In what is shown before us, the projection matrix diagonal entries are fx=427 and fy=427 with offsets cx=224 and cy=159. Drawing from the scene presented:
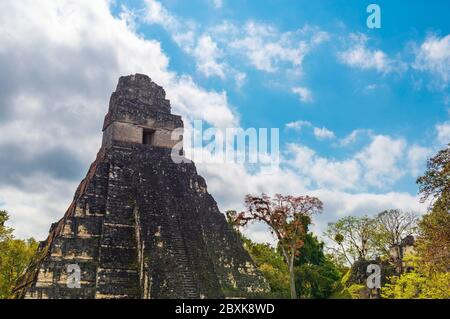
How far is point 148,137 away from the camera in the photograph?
1659cm

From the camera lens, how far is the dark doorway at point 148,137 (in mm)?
16359

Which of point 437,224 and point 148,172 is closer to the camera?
point 437,224

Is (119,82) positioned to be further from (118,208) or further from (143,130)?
(118,208)

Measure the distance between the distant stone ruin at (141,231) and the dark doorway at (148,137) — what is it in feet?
0.13

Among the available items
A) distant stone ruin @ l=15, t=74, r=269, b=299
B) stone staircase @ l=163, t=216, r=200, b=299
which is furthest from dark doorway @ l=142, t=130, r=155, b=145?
stone staircase @ l=163, t=216, r=200, b=299

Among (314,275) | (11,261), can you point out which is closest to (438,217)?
(314,275)

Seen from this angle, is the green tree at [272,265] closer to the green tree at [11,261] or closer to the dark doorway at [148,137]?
the dark doorway at [148,137]

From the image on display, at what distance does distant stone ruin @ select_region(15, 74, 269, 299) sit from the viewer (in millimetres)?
11594

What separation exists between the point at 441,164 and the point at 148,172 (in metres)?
9.17

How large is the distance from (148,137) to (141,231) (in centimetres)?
505

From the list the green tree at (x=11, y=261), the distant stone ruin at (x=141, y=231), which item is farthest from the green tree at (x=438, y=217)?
the green tree at (x=11, y=261)

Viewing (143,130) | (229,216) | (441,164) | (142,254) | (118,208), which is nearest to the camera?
→ (441,164)
